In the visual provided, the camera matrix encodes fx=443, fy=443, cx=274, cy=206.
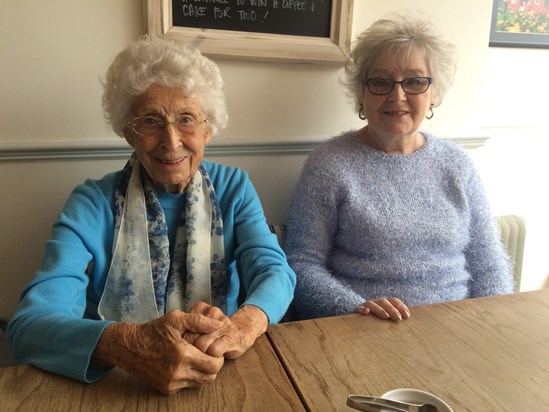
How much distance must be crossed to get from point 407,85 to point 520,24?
1.07 metres

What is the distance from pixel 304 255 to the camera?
1498 millimetres

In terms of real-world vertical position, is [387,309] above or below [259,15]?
below

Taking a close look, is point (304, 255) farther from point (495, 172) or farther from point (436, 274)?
point (495, 172)

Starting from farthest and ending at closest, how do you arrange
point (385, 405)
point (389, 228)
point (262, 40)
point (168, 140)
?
point (262, 40) → point (389, 228) → point (168, 140) → point (385, 405)

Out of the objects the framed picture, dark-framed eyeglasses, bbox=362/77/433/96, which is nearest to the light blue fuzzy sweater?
dark-framed eyeglasses, bbox=362/77/433/96

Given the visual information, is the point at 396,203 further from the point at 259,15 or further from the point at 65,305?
the point at 65,305

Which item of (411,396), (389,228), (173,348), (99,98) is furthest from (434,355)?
(99,98)

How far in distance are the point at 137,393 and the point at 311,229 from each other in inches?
34.1

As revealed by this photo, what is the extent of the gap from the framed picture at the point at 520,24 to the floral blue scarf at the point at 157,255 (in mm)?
1700

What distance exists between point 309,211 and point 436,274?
1.64ft

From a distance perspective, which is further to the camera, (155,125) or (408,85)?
(408,85)

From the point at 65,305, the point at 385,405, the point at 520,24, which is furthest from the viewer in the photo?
the point at 520,24

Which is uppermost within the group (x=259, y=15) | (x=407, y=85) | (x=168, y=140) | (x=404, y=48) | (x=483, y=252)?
(x=259, y=15)

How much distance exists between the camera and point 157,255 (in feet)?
4.18
